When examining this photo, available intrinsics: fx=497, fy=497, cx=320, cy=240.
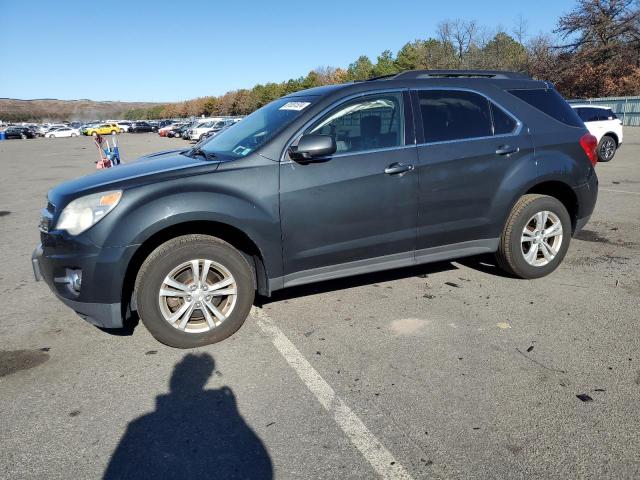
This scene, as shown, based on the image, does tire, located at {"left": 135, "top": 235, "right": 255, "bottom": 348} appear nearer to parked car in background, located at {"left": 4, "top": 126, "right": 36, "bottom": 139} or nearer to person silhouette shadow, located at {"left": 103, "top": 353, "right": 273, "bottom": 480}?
person silhouette shadow, located at {"left": 103, "top": 353, "right": 273, "bottom": 480}

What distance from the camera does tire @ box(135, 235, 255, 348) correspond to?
3514mm

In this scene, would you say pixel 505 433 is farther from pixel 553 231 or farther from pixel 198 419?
pixel 553 231

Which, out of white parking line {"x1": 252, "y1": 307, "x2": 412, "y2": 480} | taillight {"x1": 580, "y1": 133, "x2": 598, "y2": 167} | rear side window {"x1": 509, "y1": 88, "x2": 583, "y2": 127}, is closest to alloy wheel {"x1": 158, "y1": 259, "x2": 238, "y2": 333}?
white parking line {"x1": 252, "y1": 307, "x2": 412, "y2": 480}

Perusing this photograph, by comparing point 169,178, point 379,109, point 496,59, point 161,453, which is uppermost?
point 496,59

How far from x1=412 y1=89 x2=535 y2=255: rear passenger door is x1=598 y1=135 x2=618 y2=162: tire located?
1286 cm

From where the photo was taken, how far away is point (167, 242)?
3.58 meters

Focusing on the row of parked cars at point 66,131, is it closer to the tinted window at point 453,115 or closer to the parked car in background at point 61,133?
the parked car in background at point 61,133

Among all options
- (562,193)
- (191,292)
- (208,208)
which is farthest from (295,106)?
(562,193)

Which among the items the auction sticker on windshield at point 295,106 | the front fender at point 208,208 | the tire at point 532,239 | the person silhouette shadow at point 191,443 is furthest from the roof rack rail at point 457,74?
the person silhouette shadow at point 191,443

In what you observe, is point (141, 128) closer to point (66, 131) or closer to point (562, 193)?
point (66, 131)

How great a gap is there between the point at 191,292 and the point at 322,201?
1193 millimetres

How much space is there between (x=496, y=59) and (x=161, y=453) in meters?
70.7

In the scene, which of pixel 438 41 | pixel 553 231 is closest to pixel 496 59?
pixel 438 41

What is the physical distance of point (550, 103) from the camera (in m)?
4.88
